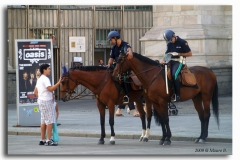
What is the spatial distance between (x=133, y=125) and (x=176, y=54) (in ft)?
14.5

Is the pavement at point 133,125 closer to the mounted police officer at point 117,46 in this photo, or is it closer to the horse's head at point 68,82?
the mounted police officer at point 117,46

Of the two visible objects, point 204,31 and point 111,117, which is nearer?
point 111,117

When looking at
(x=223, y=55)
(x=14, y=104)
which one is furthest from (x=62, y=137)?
(x=223, y=55)

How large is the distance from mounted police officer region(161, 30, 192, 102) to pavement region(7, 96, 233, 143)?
1.49 meters

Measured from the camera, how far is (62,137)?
60.4ft

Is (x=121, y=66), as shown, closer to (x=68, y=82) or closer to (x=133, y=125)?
(x=68, y=82)

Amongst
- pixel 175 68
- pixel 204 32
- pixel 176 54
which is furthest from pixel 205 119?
pixel 204 32

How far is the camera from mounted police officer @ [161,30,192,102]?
16.0 meters

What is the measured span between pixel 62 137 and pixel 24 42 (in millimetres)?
2707

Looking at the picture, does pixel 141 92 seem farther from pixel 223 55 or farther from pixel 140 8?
pixel 140 8

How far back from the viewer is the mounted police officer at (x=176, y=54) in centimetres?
1603

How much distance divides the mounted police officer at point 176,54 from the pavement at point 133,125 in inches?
58.7

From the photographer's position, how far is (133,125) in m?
20.1

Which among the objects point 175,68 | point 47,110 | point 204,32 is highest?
point 204,32
